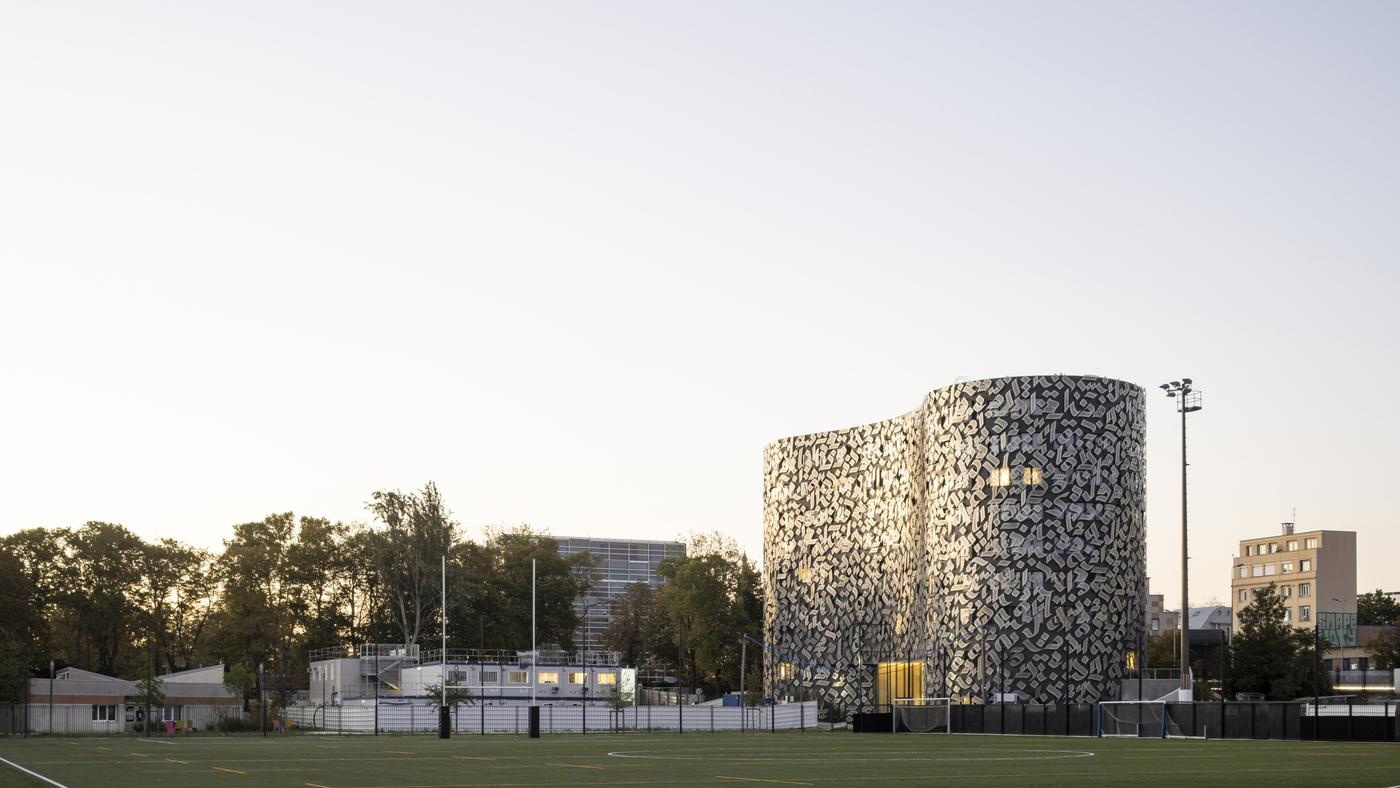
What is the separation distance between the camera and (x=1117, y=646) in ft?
303

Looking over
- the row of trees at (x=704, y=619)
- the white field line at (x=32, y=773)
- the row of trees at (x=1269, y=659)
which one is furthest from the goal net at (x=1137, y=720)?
the row of trees at (x=704, y=619)

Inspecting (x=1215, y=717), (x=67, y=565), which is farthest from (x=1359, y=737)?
(x=67, y=565)

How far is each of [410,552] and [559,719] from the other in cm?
3818

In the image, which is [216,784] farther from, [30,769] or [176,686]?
[176,686]

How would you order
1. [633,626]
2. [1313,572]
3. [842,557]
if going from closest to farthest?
[842,557] → [633,626] → [1313,572]

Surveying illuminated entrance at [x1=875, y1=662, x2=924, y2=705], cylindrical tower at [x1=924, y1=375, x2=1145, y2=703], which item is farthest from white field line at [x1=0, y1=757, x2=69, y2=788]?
illuminated entrance at [x1=875, y1=662, x2=924, y2=705]

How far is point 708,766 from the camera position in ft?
110

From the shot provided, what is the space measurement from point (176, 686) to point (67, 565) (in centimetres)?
1775

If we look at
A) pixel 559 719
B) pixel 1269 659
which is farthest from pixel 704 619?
pixel 1269 659

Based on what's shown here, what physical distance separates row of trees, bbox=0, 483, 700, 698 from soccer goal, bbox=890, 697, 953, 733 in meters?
50.0

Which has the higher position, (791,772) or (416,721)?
(791,772)

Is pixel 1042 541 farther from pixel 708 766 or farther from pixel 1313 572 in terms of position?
pixel 1313 572

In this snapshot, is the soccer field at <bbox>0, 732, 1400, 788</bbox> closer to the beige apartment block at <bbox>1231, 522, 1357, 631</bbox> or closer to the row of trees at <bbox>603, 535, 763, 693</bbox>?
the row of trees at <bbox>603, 535, 763, 693</bbox>

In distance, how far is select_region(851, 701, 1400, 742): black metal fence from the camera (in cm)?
5122
